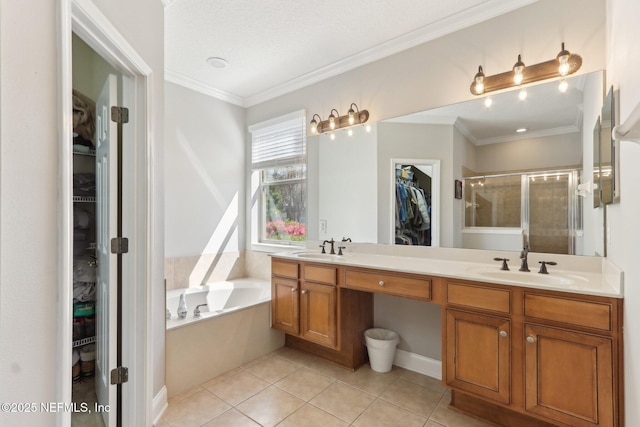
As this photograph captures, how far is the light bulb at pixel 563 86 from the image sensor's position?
1884mm

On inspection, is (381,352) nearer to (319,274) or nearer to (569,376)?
(319,274)

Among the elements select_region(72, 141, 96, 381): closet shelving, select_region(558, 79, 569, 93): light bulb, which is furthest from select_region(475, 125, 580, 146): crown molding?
select_region(72, 141, 96, 381): closet shelving

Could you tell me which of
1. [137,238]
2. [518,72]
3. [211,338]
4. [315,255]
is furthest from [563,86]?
[211,338]

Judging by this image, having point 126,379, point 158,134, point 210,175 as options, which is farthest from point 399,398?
point 210,175

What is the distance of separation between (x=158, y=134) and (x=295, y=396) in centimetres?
Answer: 199

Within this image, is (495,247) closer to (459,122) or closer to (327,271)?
(459,122)

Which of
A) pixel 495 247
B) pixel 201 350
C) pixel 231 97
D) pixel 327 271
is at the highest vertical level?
pixel 231 97

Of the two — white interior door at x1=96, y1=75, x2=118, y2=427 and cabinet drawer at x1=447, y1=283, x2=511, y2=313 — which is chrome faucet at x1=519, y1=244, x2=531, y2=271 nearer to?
cabinet drawer at x1=447, y1=283, x2=511, y2=313

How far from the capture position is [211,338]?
2355 millimetres

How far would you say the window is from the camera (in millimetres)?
3369

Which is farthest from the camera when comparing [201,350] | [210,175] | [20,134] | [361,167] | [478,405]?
[210,175]

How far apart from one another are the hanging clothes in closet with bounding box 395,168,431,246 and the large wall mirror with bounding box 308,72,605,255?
2.5 inches

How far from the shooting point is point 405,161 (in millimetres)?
2559

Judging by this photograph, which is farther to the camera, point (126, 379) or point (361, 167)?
point (361, 167)
